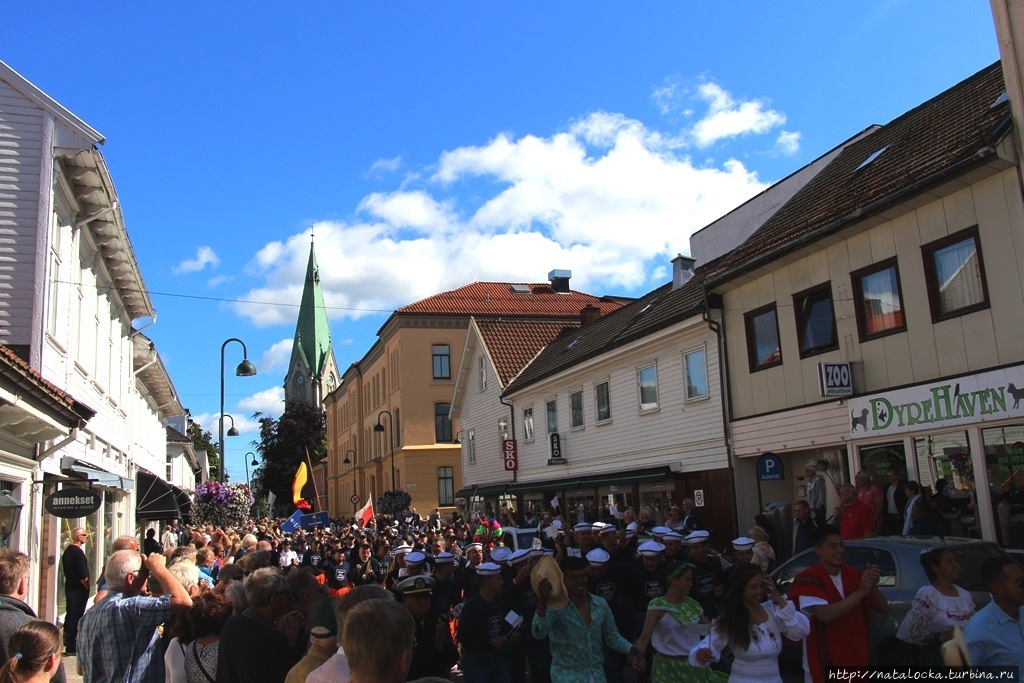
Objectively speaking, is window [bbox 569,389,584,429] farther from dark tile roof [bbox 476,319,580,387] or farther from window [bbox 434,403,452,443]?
window [bbox 434,403,452,443]

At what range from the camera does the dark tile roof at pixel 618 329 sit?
21.6m

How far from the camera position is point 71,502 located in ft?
42.8

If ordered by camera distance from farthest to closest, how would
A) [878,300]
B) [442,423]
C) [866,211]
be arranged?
1. [442,423]
2. [878,300]
3. [866,211]

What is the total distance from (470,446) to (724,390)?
20.5 metres

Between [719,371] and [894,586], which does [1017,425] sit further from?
[719,371]

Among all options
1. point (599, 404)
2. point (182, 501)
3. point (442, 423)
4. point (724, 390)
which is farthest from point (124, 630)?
point (442, 423)

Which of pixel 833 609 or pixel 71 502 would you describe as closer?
pixel 833 609

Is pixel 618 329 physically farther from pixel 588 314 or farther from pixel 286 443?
pixel 286 443

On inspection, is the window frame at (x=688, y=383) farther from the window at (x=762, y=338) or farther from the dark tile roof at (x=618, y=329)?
the window at (x=762, y=338)

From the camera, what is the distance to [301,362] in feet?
397

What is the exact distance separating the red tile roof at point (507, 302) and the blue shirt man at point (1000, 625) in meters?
44.3

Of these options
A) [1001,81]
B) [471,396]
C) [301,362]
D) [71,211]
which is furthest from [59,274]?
[301,362]

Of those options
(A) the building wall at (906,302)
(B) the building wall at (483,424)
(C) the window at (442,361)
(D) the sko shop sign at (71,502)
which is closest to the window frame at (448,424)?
(C) the window at (442,361)

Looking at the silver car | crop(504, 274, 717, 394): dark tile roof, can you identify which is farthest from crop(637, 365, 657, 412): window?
the silver car
